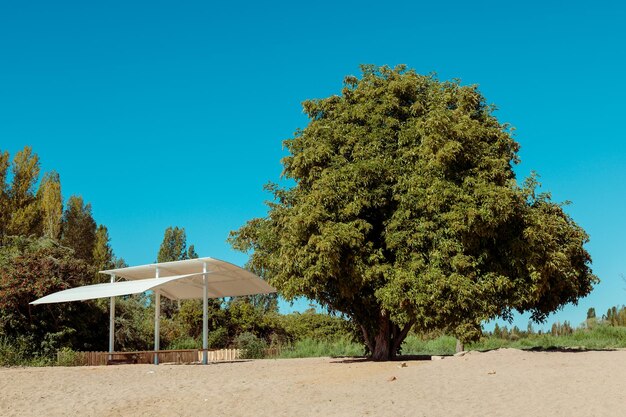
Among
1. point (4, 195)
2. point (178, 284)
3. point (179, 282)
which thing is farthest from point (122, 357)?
point (4, 195)

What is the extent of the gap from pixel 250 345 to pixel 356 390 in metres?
17.3

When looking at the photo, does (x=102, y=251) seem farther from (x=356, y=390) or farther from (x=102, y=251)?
(x=356, y=390)

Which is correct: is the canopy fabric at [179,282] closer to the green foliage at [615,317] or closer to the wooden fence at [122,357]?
the wooden fence at [122,357]

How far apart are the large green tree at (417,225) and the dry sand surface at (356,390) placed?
1.96m

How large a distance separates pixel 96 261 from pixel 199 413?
43.4 metres

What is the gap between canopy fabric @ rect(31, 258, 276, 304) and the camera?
24198 millimetres

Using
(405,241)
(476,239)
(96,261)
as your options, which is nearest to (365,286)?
(405,241)

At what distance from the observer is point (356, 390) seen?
49.9ft

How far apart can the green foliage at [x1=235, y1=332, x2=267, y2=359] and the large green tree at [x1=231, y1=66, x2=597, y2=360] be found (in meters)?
8.98

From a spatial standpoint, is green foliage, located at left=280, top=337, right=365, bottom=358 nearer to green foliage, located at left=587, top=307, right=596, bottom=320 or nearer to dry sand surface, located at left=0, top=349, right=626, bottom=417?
dry sand surface, located at left=0, top=349, right=626, bottom=417

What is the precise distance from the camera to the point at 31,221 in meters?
46.9

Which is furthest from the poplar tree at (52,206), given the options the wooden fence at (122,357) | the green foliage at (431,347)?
the green foliage at (431,347)

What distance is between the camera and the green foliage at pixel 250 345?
3084cm

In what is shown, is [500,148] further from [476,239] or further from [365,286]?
[365,286]
